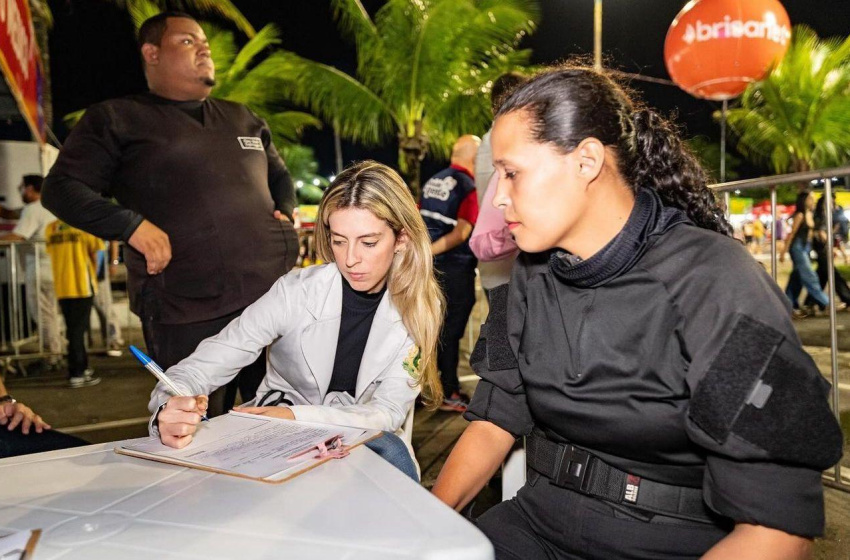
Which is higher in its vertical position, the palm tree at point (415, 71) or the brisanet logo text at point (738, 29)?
the palm tree at point (415, 71)

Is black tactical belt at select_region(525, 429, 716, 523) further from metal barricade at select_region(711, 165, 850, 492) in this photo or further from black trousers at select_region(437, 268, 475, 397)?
black trousers at select_region(437, 268, 475, 397)

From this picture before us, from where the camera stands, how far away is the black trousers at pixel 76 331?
19.5 ft

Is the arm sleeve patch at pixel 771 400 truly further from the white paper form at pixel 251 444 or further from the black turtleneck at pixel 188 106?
the black turtleneck at pixel 188 106

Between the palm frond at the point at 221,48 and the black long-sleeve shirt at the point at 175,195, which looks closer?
the black long-sleeve shirt at the point at 175,195

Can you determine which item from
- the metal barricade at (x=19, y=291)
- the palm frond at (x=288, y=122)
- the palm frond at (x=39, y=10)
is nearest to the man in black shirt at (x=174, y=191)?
the metal barricade at (x=19, y=291)

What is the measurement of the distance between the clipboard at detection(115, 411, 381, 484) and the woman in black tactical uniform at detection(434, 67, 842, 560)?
0.35 metres

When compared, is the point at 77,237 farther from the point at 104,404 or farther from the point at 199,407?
the point at 199,407

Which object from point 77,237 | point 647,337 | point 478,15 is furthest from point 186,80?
point 478,15

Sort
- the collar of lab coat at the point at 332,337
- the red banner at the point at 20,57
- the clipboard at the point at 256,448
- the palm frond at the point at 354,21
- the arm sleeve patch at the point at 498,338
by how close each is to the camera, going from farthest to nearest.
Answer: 1. the palm frond at the point at 354,21
2. the red banner at the point at 20,57
3. the collar of lab coat at the point at 332,337
4. the arm sleeve patch at the point at 498,338
5. the clipboard at the point at 256,448

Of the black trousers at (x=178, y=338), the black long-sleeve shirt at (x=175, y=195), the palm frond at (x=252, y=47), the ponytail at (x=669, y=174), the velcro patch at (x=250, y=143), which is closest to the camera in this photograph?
the ponytail at (x=669, y=174)

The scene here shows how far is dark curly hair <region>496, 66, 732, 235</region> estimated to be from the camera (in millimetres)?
1329

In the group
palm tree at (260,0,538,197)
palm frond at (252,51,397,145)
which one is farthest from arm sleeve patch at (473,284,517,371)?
palm frond at (252,51,397,145)

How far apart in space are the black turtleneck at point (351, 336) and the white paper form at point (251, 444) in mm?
786

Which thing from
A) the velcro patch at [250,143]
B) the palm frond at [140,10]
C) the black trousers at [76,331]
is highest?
the palm frond at [140,10]
